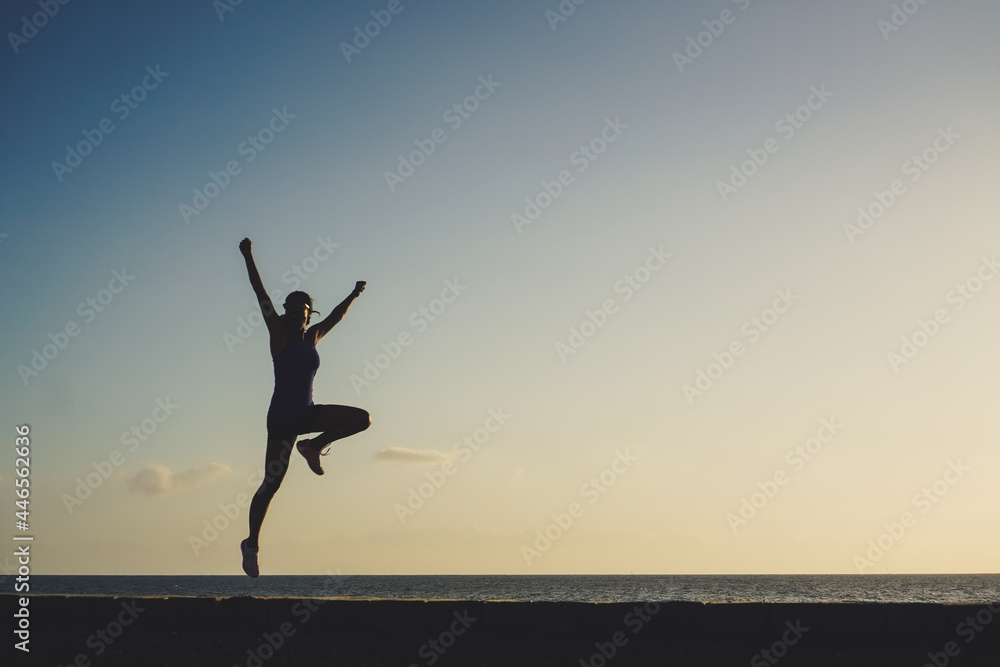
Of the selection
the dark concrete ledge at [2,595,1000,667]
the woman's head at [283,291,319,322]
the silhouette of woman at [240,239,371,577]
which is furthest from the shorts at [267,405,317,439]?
the dark concrete ledge at [2,595,1000,667]

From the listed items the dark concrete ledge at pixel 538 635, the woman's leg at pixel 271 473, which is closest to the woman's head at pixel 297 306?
the woman's leg at pixel 271 473

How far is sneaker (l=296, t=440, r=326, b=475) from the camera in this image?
21.0ft

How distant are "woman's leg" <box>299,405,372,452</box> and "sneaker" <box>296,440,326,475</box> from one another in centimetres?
17

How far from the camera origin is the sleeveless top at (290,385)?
603cm

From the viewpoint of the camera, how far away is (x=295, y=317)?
617cm

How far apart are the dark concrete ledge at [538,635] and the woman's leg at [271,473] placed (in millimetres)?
651

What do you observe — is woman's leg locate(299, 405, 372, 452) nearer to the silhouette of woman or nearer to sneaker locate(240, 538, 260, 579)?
the silhouette of woman

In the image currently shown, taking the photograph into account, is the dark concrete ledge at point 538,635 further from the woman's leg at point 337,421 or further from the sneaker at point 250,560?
the woman's leg at point 337,421

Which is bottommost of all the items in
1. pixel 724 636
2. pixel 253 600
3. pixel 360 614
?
pixel 253 600

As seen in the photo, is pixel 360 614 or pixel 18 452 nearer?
pixel 360 614

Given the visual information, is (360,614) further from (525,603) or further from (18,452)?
(18,452)

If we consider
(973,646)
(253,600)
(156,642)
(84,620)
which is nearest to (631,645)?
(973,646)

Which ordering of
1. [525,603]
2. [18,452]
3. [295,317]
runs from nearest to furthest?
[525,603] < [295,317] < [18,452]

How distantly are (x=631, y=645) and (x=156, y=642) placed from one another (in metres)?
3.44
